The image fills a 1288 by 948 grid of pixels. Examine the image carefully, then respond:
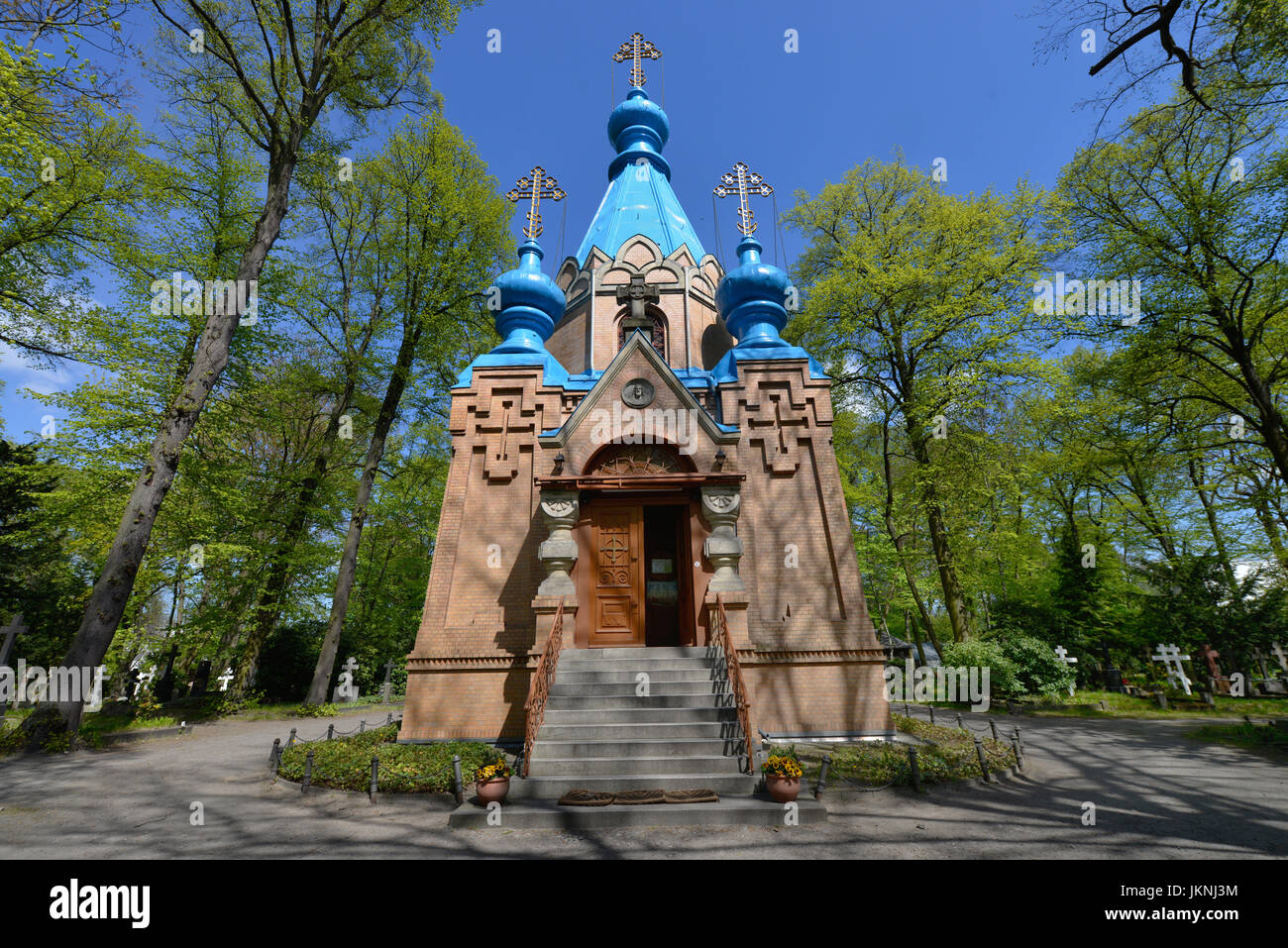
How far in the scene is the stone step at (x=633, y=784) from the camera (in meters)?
6.54

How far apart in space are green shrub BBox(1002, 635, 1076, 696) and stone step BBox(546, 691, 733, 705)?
13.0 metres

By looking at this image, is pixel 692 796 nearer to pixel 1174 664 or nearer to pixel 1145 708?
pixel 1145 708

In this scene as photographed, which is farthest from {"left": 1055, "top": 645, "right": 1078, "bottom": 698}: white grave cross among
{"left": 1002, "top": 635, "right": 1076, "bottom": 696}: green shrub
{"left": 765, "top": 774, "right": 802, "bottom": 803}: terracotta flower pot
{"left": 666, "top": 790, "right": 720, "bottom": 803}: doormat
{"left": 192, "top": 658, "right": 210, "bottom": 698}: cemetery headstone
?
{"left": 192, "top": 658, "right": 210, "bottom": 698}: cemetery headstone

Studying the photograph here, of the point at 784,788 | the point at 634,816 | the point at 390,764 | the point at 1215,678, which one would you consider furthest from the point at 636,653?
the point at 1215,678

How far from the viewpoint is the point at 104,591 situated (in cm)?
982

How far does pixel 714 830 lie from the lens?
5766 mm

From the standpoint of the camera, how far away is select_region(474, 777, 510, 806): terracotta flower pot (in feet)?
20.4

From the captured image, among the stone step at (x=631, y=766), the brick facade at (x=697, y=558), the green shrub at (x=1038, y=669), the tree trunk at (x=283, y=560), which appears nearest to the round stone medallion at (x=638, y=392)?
the brick facade at (x=697, y=558)

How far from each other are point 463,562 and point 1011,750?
9.82 metres

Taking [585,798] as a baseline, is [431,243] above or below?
above

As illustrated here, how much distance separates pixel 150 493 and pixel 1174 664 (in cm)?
2939

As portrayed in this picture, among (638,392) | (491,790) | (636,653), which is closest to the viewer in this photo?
(491,790)
